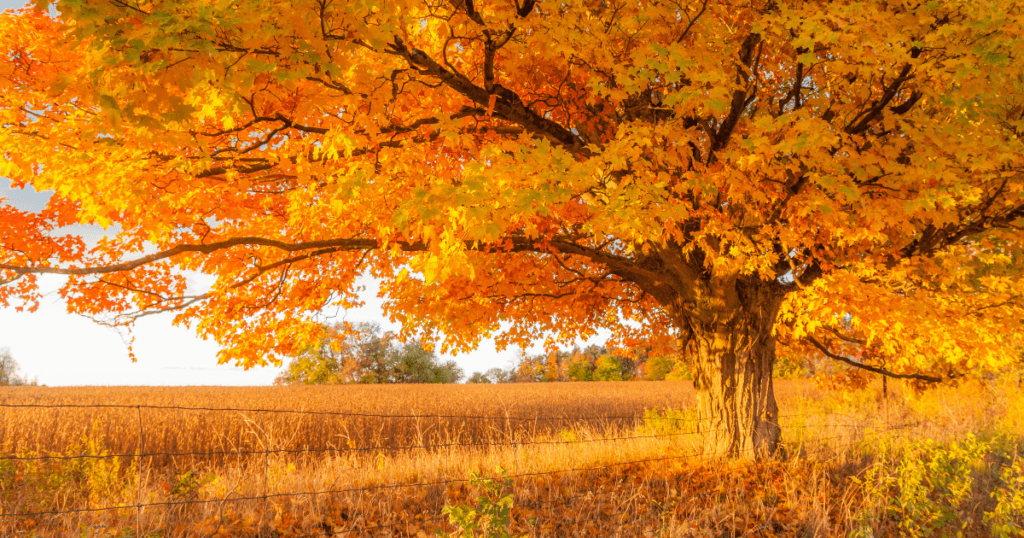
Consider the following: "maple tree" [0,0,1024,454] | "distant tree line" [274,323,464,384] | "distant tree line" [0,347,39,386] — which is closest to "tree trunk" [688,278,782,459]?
"maple tree" [0,0,1024,454]

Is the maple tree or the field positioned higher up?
the maple tree

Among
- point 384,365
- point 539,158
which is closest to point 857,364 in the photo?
point 539,158

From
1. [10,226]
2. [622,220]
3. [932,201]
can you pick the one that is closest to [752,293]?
[932,201]

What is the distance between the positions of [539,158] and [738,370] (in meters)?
5.08

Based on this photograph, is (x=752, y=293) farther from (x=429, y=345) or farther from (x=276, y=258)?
(x=276, y=258)

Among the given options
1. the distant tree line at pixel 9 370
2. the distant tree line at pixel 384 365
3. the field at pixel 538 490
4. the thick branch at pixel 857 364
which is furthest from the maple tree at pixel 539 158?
the distant tree line at pixel 9 370

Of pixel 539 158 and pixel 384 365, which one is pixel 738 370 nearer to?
pixel 539 158

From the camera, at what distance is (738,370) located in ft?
25.0

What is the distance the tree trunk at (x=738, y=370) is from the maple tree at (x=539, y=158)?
42mm

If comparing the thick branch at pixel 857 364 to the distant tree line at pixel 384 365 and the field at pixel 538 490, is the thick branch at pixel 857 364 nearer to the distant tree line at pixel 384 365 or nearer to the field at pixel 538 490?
the field at pixel 538 490

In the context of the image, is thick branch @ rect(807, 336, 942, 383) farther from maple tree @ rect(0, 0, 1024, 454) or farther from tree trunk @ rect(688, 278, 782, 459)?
tree trunk @ rect(688, 278, 782, 459)

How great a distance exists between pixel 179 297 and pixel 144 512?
294 cm

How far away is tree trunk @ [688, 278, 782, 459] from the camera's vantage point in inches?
297

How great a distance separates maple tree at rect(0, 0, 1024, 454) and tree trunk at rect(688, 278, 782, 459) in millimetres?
42
